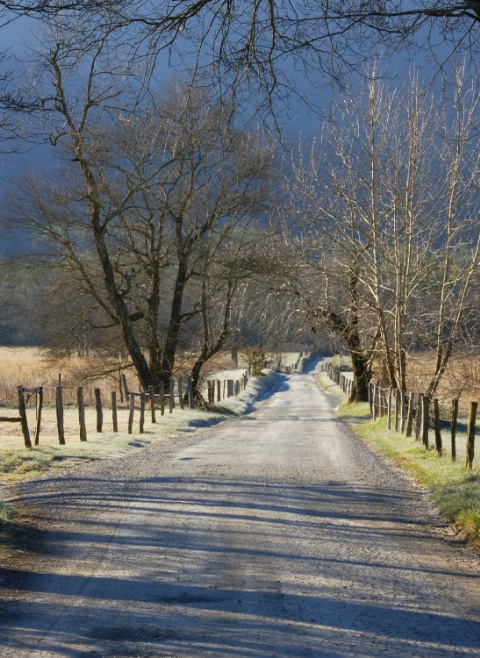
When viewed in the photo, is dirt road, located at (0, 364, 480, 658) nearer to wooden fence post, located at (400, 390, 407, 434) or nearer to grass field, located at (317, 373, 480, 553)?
grass field, located at (317, 373, 480, 553)

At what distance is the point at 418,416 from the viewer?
1984cm

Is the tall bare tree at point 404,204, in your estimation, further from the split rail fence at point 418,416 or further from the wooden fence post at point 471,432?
the wooden fence post at point 471,432

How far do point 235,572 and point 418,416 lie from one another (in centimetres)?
1355

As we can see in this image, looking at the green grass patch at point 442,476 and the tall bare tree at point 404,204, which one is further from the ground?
the tall bare tree at point 404,204

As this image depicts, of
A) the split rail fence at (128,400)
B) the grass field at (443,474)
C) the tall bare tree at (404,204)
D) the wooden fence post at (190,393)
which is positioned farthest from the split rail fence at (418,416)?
the wooden fence post at (190,393)

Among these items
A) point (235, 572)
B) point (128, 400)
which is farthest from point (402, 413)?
point (128, 400)

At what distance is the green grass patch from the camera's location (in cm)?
931

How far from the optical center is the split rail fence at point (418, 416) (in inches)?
524

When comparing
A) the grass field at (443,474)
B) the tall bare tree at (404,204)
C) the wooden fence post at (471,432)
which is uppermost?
the tall bare tree at (404,204)

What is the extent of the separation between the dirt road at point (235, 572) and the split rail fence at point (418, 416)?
152 centimetres

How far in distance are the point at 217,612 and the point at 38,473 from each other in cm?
853

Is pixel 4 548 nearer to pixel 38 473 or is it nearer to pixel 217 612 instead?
pixel 217 612

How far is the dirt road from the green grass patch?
1.04 ft

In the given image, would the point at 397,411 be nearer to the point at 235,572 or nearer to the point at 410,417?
the point at 410,417
